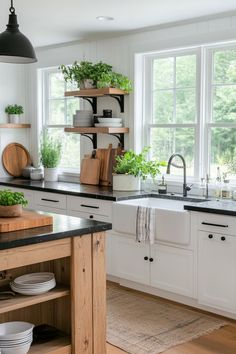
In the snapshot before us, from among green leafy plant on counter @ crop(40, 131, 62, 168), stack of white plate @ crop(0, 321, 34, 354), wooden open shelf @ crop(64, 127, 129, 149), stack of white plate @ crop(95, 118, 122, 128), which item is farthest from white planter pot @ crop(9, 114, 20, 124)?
stack of white plate @ crop(0, 321, 34, 354)

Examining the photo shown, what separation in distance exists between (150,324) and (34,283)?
4.73 ft

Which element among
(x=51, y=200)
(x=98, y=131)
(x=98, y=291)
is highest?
(x=98, y=131)

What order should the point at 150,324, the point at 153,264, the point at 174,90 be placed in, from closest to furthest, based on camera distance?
the point at 150,324
the point at 153,264
the point at 174,90

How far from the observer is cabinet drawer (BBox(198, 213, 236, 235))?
3.98 meters

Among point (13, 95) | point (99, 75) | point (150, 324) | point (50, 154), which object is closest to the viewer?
point (150, 324)

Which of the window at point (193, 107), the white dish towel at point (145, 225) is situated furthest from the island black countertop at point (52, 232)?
the window at point (193, 107)

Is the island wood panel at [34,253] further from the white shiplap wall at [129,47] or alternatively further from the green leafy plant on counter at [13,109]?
the green leafy plant on counter at [13,109]

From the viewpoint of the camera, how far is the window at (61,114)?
6.45m

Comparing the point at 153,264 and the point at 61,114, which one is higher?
the point at 61,114

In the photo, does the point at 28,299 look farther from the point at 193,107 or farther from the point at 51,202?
the point at 193,107

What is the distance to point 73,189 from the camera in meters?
5.45

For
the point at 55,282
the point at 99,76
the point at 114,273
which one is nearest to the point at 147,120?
the point at 99,76

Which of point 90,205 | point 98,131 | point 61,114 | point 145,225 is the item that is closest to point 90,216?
point 90,205

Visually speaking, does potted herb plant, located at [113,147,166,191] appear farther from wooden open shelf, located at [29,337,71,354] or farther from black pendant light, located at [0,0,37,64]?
wooden open shelf, located at [29,337,71,354]
